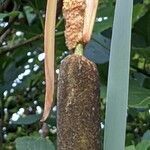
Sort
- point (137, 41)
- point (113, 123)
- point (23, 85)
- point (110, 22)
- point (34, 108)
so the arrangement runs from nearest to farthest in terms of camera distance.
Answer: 1. point (113, 123)
2. point (110, 22)
3. point (137, 41)
4. point (23, 85)
5. point (34, 108)

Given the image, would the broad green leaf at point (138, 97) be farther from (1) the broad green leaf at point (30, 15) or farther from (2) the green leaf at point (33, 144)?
(1) the broad green leaf at point (30, 15)

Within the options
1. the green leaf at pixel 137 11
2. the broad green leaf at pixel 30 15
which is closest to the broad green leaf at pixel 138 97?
the green leaf at pixel 137 11

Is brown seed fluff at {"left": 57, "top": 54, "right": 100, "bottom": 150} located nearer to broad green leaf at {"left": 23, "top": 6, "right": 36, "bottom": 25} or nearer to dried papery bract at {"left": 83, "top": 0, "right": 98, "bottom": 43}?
dried papery bract at {"left": 83, "top": 0, "right": 98, "bottom": 43}

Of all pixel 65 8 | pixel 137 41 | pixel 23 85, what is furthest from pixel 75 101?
pixel 23 85

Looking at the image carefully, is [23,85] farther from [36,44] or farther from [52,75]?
[52,75]

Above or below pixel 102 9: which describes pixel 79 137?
above

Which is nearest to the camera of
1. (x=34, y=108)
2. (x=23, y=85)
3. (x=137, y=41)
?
(x=137, y=41)

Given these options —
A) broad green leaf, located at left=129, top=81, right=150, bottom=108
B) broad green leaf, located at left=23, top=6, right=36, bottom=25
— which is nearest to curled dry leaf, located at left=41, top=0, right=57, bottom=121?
broad green leaf, located at left=129, top=81, right=150, bottom=108
